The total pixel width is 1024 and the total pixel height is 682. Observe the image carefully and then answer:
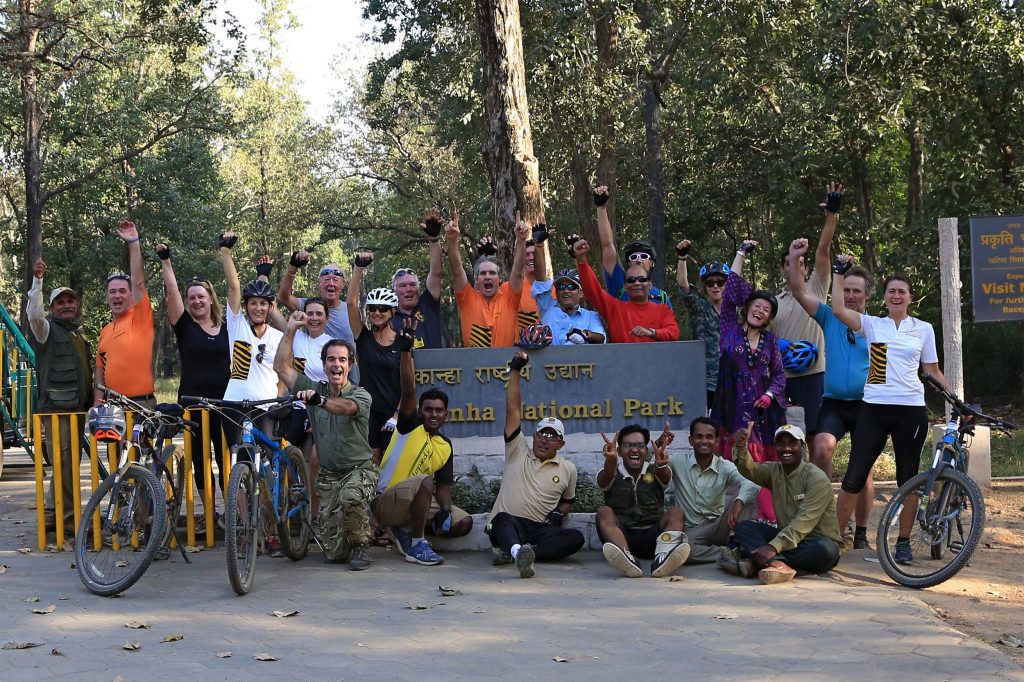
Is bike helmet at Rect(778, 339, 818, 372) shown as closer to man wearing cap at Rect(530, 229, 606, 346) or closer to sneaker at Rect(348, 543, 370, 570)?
man wearing cap at Rect(530, 229, 606, 346)

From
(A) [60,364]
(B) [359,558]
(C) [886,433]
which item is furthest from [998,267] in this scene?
(A) [60,364]

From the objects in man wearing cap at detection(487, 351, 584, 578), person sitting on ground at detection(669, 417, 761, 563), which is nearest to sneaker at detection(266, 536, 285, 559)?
man wearing cap at detection(487, 351, 584, 578)

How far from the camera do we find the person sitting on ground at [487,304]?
364 inches

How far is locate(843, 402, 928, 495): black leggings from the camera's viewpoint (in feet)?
25.5

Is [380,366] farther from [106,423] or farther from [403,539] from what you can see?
[106,423]

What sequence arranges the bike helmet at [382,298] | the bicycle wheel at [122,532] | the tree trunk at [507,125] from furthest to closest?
the tree trunk at [507,125]
the bike helmet at [382,298]
the bicycle wheel at [122,532]

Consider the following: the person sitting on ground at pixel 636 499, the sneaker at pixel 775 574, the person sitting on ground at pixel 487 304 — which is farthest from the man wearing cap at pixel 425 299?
the sneaker at pixel 775 574

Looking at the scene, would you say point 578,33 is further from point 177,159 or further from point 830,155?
point 177,159

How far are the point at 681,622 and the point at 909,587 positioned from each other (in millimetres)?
1757

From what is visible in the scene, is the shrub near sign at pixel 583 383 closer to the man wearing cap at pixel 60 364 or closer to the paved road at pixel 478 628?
the paved road at pixel 478 628

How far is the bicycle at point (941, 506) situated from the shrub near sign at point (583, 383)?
6.95 feet

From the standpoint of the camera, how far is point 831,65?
62.2ft

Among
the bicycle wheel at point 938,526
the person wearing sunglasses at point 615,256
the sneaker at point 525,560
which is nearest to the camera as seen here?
the bicycle wheel at point 938,526

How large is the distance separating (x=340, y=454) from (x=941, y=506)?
3953 mm
